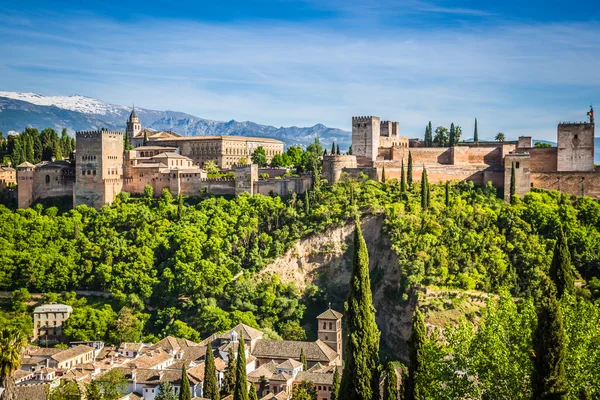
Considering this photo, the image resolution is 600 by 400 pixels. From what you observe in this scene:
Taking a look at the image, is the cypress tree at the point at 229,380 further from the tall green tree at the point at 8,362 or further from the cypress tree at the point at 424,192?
the cypress tree at the point at 424,192

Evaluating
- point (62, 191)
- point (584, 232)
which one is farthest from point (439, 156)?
point (62, 191)

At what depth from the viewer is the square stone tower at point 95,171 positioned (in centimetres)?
6669

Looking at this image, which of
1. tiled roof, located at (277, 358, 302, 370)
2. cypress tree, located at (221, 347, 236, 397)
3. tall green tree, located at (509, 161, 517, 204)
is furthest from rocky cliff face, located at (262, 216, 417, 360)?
cypress tree, located at (221, 347, 236, 397)

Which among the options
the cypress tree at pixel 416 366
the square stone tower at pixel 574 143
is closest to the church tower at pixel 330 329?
the cypress tree at pixel 416 366

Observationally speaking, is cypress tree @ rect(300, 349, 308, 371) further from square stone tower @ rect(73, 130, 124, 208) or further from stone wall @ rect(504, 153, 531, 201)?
square stone tower @ rect(73, 130, 124, 208)

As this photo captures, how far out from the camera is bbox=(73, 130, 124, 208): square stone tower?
66688 millimetres

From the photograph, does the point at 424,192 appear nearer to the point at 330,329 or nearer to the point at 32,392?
the point at 330,329

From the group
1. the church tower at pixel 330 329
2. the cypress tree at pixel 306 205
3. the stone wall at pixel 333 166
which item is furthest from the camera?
the stone wall at pixel 333 166

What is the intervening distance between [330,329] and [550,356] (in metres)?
31.2

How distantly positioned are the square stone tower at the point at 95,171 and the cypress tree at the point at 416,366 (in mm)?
44623

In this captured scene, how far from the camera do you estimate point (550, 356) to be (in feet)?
70.2

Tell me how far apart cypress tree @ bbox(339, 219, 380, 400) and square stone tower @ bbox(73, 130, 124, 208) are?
42271 millimetres

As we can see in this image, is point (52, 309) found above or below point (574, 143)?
below

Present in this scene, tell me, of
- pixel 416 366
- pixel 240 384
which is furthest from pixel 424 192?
pixel 416 366
